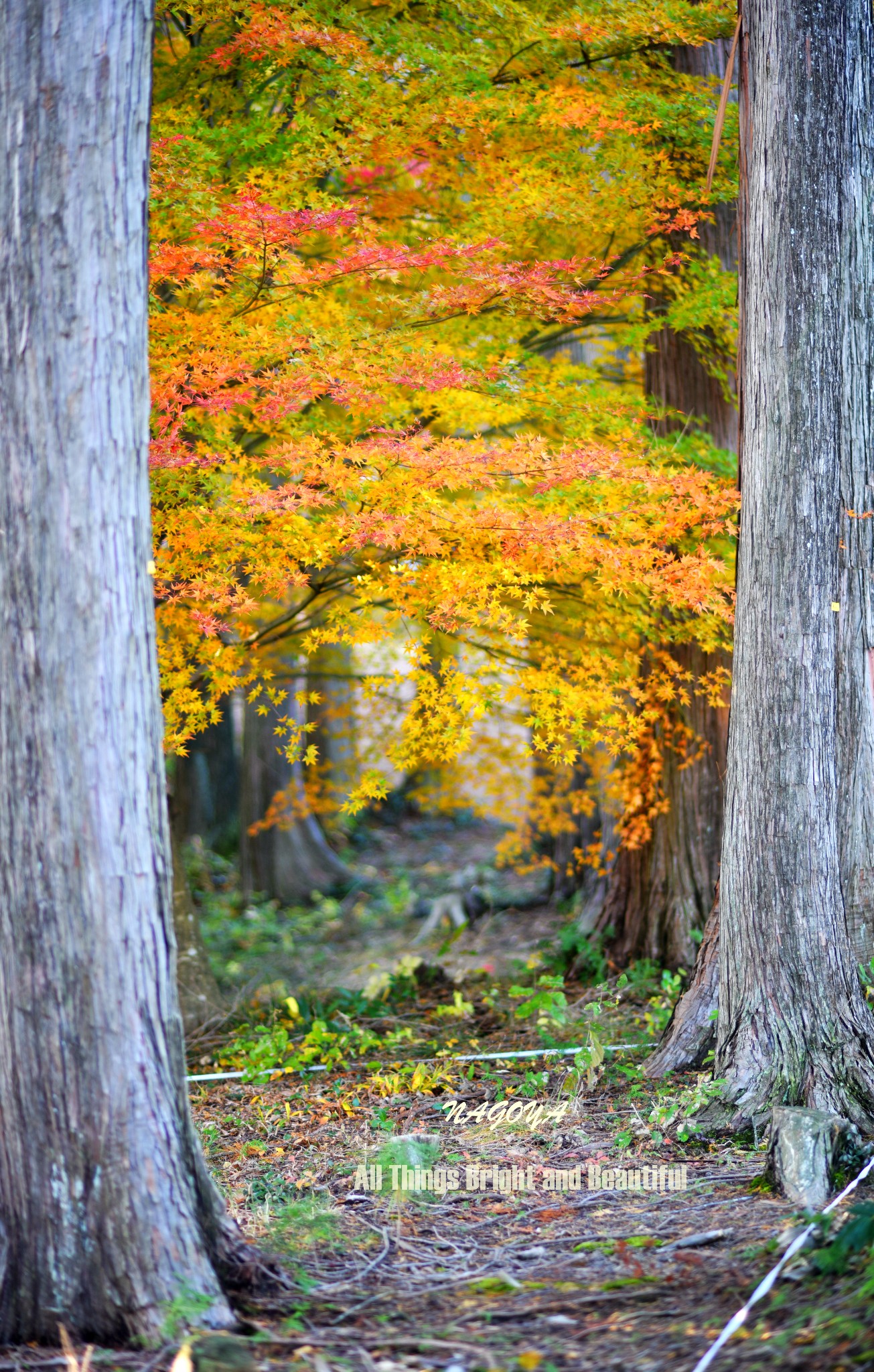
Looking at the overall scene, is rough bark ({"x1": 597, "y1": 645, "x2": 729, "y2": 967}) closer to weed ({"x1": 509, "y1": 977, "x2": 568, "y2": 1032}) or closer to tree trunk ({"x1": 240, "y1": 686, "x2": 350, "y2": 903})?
weed ({"x1": 509, "y1": 977, "x2": 568, "y2": 1032})

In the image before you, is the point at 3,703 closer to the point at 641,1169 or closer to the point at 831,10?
the point at 641,1169

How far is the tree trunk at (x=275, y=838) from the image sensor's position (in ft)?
42.9

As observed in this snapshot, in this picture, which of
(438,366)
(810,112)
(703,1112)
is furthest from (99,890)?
(810,112)

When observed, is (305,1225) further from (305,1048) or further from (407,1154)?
(305,1048)

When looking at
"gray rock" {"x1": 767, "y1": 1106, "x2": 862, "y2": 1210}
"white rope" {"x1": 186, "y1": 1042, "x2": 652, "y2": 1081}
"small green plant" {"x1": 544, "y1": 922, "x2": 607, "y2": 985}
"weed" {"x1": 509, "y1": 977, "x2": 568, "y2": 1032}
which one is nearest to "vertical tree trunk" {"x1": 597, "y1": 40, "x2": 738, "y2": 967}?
"small green plant" {"x1": 544, "y1": 922, "x2": 607, "y2": 985}

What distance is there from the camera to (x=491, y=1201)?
3979mm

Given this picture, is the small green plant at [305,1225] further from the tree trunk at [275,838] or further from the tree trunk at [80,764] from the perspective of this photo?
→ the tree trunk at [275,838]

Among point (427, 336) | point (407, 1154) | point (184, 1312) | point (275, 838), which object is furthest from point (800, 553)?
point (275, 838)

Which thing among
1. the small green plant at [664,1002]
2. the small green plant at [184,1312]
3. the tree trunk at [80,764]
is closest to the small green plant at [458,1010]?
the small green plant at [664,1002]

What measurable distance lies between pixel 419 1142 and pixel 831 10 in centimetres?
513

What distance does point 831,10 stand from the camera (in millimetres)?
4531

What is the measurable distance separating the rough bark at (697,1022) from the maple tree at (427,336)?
1253 millimetres

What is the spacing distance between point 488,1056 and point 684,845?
229 centimetres

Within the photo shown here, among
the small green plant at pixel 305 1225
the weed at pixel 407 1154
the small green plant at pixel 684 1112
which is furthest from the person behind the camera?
the small green plant at pixel 684 1112
